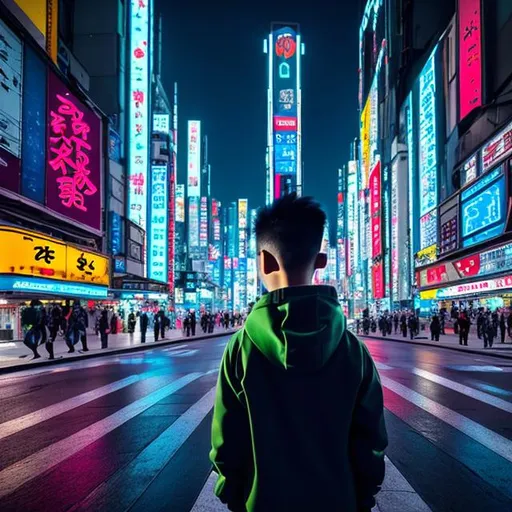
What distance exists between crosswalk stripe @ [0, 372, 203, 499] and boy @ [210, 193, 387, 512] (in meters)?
3.47

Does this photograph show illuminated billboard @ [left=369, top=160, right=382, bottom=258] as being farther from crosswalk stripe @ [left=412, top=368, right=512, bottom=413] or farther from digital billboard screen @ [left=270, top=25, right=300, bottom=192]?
crosswalk stripe @ [left=412, top=368, right=512, bottom=413]

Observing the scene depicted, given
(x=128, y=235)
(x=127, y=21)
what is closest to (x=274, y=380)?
(x=128, y=235)

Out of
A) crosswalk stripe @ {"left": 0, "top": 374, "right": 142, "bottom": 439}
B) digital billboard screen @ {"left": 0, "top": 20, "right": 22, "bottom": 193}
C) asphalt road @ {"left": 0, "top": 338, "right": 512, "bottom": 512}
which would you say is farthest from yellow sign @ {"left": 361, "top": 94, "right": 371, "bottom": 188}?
crosswalk stripe @ {"left": 0, "top": 374, "right": 142, "bottom": 439}

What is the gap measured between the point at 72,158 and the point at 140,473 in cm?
2854

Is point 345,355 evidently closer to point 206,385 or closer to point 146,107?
point 206,385

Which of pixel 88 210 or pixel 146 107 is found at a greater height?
pixel 146 107

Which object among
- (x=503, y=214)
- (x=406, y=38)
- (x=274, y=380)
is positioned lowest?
(x=274, y=380)

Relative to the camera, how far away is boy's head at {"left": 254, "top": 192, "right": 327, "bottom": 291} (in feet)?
6.84

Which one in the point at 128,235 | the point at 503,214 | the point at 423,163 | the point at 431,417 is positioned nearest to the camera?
the point at 431,417

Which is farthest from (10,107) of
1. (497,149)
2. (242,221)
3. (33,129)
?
(242,221)

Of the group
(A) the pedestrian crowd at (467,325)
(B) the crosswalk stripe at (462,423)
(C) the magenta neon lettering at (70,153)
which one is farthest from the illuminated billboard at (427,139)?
(B) the crosswalk stripe at (462,423)

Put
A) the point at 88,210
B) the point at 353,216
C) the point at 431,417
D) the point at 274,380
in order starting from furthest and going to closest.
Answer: the point at 353,216 < the point at 88,210 < the point at 431,417 < the point at 274,380

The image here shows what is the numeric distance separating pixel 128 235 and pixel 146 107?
524 inches

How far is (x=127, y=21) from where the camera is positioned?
5328cm
